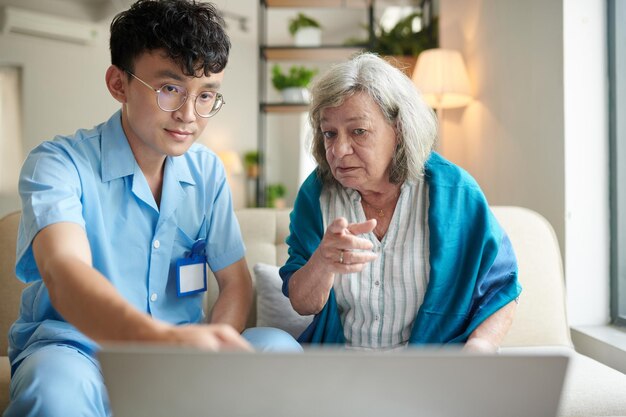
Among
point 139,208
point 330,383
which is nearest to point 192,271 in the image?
point 139,208

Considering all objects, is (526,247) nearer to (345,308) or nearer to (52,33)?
(345,308)

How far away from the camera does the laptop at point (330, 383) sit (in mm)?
592

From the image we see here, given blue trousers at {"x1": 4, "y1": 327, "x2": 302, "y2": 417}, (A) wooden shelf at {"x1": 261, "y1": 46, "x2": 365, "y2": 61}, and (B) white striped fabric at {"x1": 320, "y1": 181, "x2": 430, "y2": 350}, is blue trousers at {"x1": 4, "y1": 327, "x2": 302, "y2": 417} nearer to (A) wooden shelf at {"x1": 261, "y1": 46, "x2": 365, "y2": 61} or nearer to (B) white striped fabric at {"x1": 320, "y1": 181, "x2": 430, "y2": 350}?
(B) white striped fabric at {"x1": 320, "y1": 181, "x2": 430, "y2": 350}

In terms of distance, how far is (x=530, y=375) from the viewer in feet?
2.02

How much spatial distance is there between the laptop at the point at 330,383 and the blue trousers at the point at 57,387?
0.24 metres

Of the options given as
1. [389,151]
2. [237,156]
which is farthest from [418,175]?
[237,156]

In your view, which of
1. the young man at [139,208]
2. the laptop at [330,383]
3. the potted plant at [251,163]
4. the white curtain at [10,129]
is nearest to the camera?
Answer: the laptop at [330,383]

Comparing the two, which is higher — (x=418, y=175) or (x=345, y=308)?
(x=418, y=175)

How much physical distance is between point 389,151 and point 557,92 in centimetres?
116

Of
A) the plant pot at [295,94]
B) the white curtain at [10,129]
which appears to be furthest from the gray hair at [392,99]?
the white curtain at [10,129]

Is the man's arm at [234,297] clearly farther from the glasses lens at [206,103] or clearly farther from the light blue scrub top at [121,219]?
the glasses lens at [206,103]

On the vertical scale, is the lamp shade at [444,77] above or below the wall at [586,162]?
above

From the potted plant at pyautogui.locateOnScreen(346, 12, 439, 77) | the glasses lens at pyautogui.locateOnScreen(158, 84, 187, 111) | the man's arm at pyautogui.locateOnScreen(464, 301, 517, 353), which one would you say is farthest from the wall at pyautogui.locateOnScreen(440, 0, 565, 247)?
the glasses lens at pyautogui.locateOnScreen(158, 84, 187, 111)

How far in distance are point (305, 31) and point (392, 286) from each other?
3716mm
